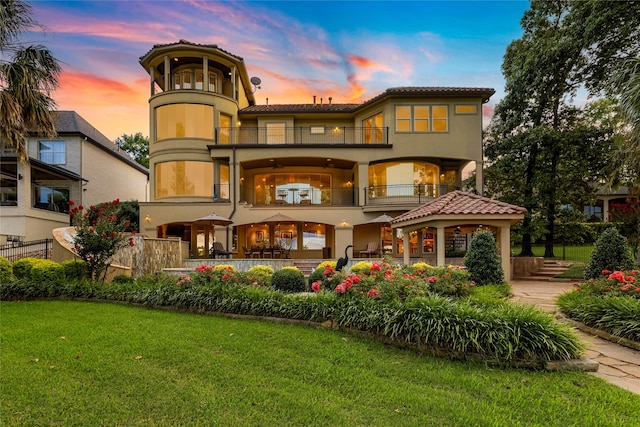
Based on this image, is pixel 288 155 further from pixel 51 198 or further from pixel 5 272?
pixel 51 198

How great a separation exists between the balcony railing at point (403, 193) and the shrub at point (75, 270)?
1411 centimetres

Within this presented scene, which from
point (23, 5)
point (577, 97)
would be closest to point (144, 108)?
point (23, 5)

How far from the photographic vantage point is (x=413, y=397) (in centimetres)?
364

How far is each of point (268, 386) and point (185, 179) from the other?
1830 cm

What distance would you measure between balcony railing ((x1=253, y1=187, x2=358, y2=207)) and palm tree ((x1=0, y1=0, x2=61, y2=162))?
40.9ft

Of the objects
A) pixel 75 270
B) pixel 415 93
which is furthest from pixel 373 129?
pixel 75 270

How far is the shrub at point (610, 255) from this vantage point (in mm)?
9094

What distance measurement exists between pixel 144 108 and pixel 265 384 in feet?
78.0

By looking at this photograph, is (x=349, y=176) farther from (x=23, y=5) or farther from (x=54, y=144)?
(x=54, y=144)

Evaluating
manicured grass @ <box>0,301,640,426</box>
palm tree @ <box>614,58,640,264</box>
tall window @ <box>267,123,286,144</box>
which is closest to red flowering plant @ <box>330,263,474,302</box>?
manicured grass @ <box>0,301,640,426</box>

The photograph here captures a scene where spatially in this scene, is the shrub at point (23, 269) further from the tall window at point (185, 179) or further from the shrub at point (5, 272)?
the tall window at point (185, 179)

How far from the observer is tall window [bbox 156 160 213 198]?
65.8 feet

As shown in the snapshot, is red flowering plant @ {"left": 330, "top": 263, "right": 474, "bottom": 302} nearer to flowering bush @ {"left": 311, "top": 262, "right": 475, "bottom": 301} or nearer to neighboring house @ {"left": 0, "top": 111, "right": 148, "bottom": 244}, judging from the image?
flowering bush @ {"left": 311, "top": 262, "right": 475, "bottom": 301}

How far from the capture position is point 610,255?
9.27 meters
